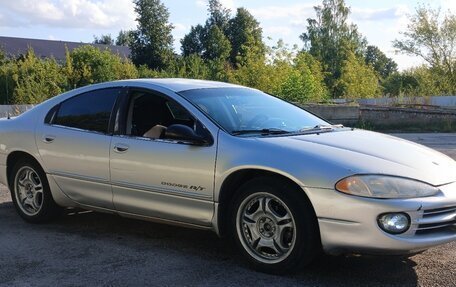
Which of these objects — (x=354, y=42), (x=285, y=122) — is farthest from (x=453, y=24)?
Answer: (x=285, y=122)

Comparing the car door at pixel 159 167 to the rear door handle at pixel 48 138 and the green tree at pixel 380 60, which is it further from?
the green tree at pixel 380 60

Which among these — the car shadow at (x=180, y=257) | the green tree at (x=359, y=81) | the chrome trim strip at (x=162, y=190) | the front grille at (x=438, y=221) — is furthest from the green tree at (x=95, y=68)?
the front grille at (x=438, y=221)

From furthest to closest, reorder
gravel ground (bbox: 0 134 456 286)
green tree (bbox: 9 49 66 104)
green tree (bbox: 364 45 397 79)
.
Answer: green tree (bbox: 364 45 397 79)
green tree (bbox: 9 49 66 104)
gravel ground (bbox: 0 134 456 286)

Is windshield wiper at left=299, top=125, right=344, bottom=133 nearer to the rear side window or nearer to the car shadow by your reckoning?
the car shadow

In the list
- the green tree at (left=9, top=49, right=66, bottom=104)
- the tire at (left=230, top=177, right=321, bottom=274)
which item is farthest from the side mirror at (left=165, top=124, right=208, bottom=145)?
the green tree at (left=9, top=49, right=66, bottom=104)

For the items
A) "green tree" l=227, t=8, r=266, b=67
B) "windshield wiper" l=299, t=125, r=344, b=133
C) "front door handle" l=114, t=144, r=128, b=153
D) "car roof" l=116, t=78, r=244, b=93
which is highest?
"green tree" l=227, t=8, r=266, b=67

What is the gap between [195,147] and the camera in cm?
464

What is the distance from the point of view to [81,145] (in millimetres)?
5406

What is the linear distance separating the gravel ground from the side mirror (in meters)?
0.99

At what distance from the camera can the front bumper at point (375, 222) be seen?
3.83m

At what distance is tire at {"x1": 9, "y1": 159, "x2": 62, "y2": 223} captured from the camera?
19.2 feet

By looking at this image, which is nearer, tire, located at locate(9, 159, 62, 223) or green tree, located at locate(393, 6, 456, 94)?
tire, located at locate(9, 159, 62, 223)

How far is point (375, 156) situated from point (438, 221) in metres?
0.65

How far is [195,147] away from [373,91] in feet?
149
